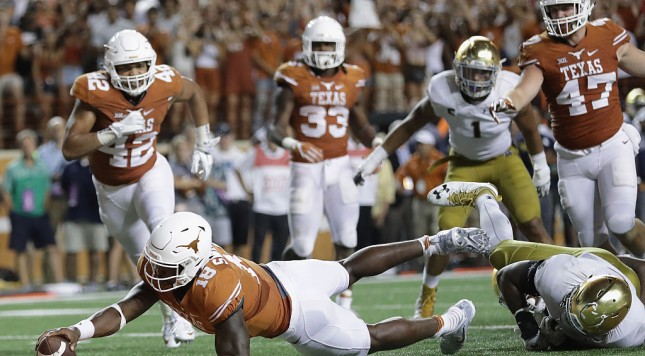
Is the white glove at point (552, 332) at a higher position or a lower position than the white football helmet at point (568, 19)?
lower

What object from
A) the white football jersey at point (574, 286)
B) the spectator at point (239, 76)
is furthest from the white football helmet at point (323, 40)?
the spectator at point (239, 76)

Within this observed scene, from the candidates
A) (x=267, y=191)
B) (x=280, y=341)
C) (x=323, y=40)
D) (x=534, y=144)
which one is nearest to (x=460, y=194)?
(x=534, y=144)

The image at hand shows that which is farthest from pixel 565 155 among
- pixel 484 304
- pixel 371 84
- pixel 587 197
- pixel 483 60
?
pixel 371 84

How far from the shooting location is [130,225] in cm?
703

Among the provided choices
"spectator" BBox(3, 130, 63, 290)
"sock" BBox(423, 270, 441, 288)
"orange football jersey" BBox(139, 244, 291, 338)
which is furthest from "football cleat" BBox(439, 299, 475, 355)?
"spectator" BBox(3, 130, 63, 290)

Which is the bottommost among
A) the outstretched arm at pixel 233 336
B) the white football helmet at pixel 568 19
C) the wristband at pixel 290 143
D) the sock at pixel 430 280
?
the sock at pixel 430 280

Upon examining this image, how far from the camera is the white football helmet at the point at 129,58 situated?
669cm

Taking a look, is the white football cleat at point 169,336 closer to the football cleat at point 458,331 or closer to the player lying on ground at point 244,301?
the player lying on ground at point 244,301

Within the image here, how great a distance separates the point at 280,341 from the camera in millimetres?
6883

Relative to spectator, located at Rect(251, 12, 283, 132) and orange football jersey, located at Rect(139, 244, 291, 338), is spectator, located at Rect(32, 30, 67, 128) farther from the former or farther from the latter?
orange football jersey, located at Rect(139, 244, 291, 338)

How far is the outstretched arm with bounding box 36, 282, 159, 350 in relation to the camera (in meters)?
4.60

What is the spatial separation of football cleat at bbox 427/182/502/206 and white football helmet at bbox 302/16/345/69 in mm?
2129

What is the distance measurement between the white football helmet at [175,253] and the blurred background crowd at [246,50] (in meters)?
8.60

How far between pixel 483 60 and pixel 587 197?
41.0 inches
